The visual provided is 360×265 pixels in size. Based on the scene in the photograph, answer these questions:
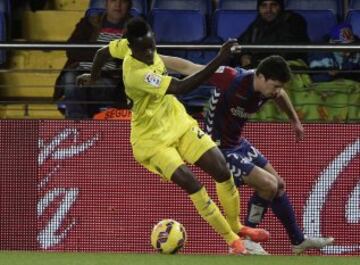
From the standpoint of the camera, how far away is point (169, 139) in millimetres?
10914

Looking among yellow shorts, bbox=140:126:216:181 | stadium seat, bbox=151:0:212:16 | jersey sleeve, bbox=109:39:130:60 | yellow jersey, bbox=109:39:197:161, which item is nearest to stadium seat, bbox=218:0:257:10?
stadium seat, bbox=151:0:212:16

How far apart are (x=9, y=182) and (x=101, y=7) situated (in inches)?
118

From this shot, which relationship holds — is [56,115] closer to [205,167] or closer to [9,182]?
[9,182]

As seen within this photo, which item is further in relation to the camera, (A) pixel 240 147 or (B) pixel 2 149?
(B) pixel 2 149

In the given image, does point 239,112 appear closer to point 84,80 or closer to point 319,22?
point 84,80

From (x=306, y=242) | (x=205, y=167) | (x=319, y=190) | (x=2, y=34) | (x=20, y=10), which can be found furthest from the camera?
(x=20, y=10)

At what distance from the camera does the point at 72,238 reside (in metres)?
12.8

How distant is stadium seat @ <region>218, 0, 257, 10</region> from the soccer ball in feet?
15.5

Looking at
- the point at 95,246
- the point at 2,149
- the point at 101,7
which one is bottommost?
the point at 95,246

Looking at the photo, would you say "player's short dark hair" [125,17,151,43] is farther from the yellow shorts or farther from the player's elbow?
the yellow shorts

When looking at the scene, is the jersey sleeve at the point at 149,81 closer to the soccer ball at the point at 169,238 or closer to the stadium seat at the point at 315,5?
the soccer ball at the point at 169,238

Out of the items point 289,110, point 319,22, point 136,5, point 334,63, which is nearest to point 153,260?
point 289,110

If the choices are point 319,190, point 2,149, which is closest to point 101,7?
point 2,149

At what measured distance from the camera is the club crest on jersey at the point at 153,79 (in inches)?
419
